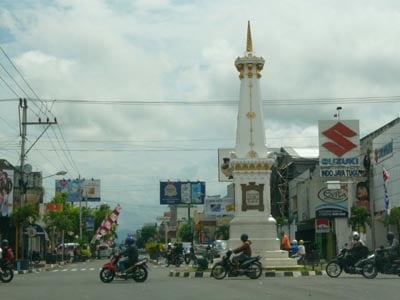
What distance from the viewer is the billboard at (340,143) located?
5328 cm

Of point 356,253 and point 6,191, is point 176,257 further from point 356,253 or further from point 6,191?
point 356,253

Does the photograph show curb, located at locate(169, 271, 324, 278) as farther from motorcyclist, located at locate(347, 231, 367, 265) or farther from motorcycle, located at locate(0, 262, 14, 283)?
motorcycle, located at locate(0, 262, 14, 283)

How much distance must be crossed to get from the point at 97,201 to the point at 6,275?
10076 cm

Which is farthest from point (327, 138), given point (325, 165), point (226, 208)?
point (226, 208)

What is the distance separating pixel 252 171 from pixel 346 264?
10.2 m

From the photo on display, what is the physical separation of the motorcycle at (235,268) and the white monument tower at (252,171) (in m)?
7.95

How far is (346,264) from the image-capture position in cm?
2661

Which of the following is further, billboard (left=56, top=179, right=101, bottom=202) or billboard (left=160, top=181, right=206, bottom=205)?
billboard (left=56, top=179, right=101, bottom=202)

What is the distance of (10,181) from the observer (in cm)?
5500

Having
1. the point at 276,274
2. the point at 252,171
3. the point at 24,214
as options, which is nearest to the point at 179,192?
the point at 24,214

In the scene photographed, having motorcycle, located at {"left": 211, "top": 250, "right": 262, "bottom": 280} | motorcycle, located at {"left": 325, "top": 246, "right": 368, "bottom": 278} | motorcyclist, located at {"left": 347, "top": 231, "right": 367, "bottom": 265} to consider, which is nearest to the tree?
motorcycle, located at {"left": 211, "top": 250, "right": 262, "bottom": 280}

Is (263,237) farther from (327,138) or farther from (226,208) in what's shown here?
(226,208)

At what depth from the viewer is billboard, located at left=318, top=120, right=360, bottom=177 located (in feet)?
175

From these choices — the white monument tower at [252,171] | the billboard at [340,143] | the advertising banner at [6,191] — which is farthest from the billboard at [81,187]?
the white monument tower at [252,171]
